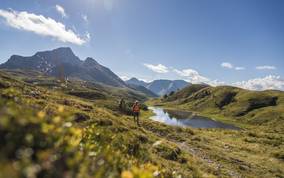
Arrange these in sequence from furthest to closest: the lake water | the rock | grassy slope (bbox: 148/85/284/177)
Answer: the lake water, grassy slope (bbox: 148/85/284/177), the rock

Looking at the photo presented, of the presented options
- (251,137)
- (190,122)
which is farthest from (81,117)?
(190,122)

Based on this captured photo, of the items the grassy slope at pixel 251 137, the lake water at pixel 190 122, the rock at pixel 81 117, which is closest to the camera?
the rock at pixel 81 117

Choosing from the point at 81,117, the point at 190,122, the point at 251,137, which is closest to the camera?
the point at 81,117

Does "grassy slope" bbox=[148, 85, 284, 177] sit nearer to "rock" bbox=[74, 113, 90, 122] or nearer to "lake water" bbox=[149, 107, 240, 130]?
"lake water" bbox=[149, 107, 240, 130]

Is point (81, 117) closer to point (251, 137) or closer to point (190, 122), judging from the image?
point (251, 137)

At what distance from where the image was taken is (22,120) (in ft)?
13.4

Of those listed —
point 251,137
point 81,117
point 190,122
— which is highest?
point 81,117

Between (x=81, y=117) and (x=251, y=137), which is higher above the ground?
(x=81, y=117)

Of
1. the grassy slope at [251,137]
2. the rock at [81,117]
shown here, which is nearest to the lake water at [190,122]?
the grassy slope at [251,137]

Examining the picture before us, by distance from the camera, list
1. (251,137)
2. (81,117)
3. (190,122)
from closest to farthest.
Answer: (81,117)
(251,137)
(190,122)

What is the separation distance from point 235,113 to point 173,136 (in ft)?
468

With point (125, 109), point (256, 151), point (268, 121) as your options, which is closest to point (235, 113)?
point (268, 121)

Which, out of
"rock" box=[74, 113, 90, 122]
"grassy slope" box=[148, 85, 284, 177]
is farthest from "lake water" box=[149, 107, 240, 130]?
"rock" box=[74, 113, 90, 122]

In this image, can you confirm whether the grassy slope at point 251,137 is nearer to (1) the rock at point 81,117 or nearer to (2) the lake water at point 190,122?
(2) the lake water at point 190,122
